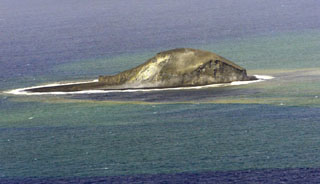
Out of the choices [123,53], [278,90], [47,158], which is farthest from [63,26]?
[47,158]

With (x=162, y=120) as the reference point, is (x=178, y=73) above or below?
above

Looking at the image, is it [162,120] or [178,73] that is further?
[178,73]

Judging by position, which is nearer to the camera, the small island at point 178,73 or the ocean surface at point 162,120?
the ocean surface at point 162,120

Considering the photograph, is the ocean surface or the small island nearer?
the ocean surface

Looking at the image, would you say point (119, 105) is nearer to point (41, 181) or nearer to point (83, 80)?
point (83, 80)
